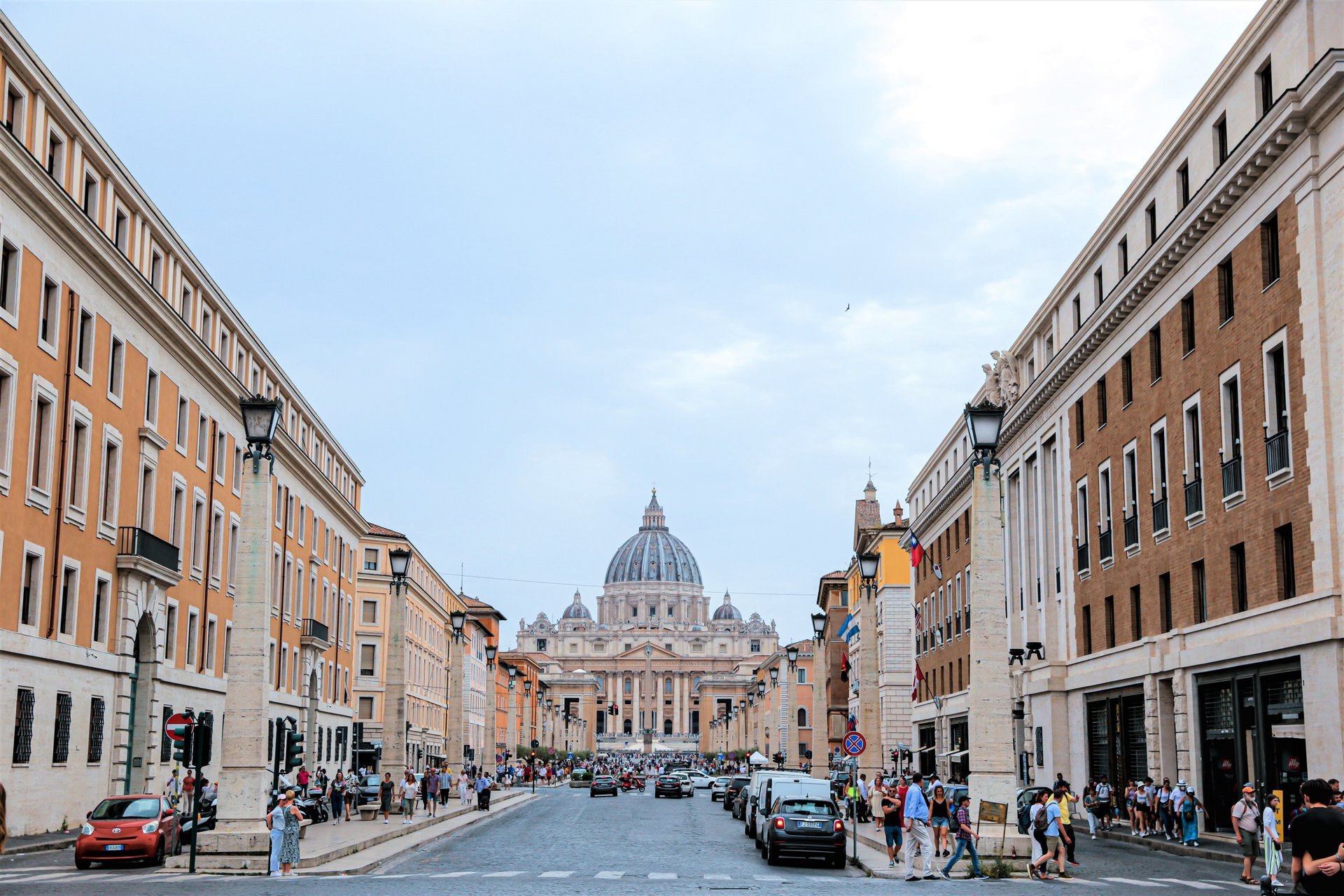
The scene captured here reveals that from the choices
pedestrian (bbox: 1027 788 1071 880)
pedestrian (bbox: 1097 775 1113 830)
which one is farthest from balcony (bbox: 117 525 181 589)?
pedestrian (bbox: 1097 775 1113 830)

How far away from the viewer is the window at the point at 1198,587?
3612 centimetres

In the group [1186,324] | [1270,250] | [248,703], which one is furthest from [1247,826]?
[248,703]

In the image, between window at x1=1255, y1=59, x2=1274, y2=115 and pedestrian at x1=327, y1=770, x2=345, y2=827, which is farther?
pedestrian at x1=327, y1=770, x2=345, y2=827

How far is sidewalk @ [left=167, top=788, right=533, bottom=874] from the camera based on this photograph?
25297 mm

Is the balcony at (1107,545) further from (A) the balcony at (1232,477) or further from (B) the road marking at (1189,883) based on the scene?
(B) the road marking at (1189,883)

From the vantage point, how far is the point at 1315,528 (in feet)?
94.8

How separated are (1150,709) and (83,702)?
1085 inches

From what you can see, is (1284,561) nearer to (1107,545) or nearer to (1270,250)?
(1270,250)

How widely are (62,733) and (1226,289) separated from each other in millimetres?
29801

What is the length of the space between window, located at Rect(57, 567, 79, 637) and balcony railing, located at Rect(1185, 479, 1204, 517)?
91.4 feet

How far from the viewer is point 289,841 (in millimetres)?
24797

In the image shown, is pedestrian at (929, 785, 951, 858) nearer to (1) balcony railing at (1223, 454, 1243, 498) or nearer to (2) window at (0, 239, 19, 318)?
(1) balcony railing at (1223, 454, 1243, 498)

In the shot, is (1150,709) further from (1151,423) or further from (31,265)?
(31,265)

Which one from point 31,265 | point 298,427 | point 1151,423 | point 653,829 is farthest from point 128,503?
point 1151,423
